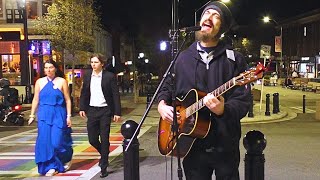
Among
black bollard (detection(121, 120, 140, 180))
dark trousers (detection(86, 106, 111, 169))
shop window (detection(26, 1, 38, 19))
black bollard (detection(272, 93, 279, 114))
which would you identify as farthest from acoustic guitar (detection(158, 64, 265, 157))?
shop window (detection(26, 1, 38, 19))

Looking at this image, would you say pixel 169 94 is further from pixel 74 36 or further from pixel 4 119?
pixel 74 36

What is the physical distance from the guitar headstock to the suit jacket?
4.75 metres

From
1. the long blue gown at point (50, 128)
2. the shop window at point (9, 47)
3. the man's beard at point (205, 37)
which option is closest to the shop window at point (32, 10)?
the shop window at point (9, 47)

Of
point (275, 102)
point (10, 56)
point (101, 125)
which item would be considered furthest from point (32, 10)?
point (101, 125)

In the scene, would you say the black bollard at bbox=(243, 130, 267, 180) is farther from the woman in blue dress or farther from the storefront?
the storefront

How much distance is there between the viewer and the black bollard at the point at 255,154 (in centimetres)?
398

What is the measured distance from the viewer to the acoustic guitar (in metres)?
2.86

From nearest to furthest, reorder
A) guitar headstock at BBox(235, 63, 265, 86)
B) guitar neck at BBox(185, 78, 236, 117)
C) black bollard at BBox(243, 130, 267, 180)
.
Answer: guitar headstock at BBox(235, 63, 265, 86) < guitar neck at BBox(185, 78, 236, 117) < black bollard at BBox(243, 130, 267, 180)

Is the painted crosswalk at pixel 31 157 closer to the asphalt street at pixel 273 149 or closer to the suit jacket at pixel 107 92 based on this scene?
the asphalt street at pixel 273 149

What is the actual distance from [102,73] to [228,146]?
15.4 feet

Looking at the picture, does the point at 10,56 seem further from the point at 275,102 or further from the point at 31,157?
the point at 31,157

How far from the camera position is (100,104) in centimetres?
746

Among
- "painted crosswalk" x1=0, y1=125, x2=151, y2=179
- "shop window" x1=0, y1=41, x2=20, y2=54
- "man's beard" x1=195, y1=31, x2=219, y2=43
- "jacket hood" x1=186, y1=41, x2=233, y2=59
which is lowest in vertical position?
"painted crosswalk" x1=0, y1=125, x2=151, y2=179

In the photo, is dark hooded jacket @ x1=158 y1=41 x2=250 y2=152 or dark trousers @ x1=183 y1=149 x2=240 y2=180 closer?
dark hooded jacket @ x1=158 y1=41 x2=250 y2=152
